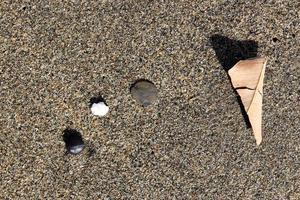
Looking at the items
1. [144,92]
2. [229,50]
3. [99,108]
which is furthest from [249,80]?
[99,108]

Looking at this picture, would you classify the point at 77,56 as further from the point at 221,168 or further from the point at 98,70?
the point at 221,168

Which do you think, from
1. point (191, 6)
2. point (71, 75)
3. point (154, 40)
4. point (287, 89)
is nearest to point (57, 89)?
point (71, 75)

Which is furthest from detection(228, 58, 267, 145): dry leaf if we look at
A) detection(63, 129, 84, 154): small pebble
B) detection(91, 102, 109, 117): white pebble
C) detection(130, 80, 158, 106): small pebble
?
detection(63, 129, 84, 154): small pebble

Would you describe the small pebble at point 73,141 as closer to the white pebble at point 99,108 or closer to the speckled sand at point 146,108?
the speckled sand at point 146,108

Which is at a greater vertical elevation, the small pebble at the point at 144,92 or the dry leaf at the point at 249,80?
the small pebble at the point at 144,92

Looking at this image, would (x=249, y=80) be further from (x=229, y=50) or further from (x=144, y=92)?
(x=144, y=92)

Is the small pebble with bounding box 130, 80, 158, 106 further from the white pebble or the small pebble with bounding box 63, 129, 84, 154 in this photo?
the small pebble with bounding box 63, 129, 84, 154

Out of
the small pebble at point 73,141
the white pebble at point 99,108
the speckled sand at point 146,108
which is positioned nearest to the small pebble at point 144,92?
the speckled sand at point 146,108
